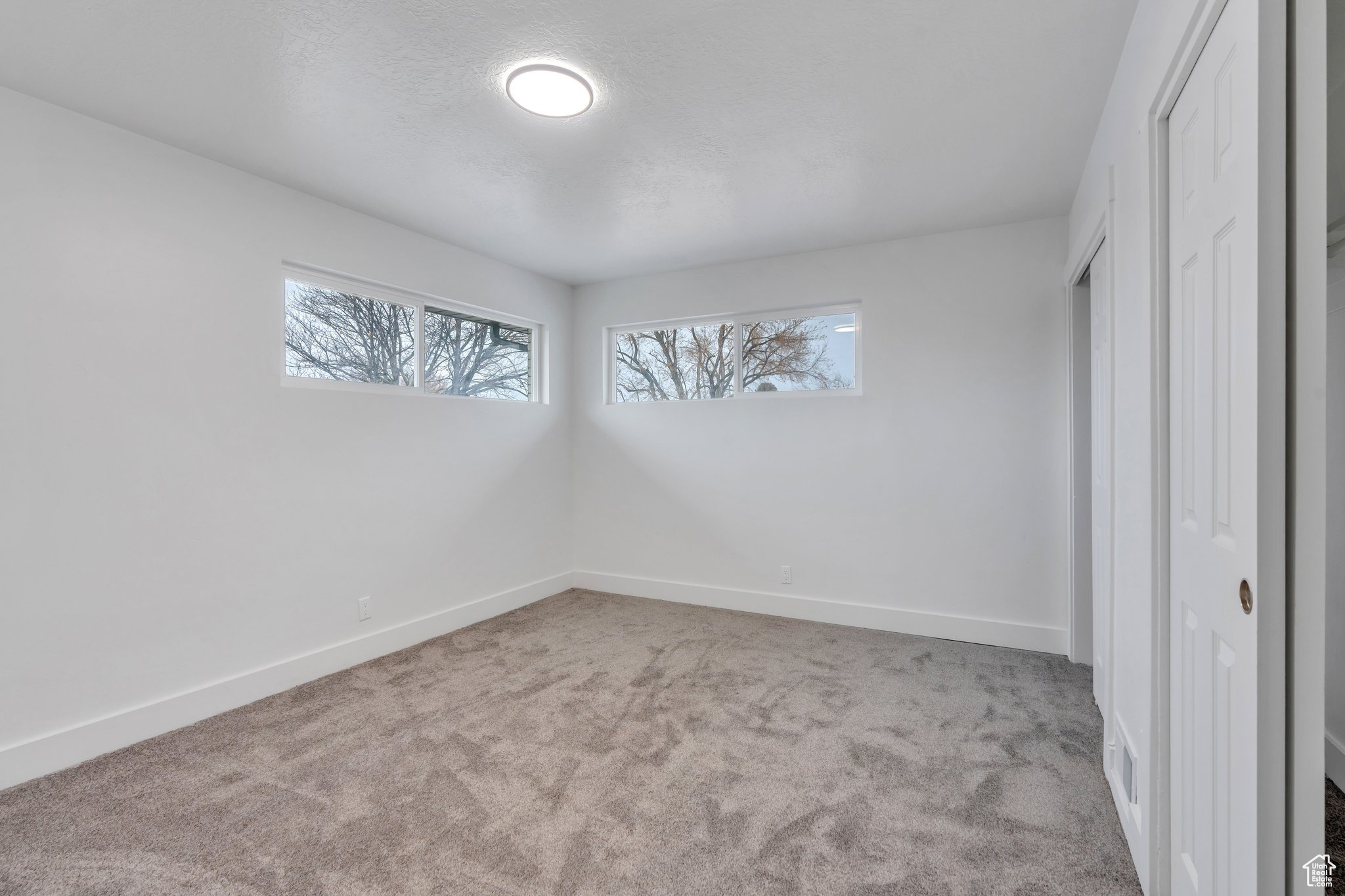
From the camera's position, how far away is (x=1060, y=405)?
3.40m

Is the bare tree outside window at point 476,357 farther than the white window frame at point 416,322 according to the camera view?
Yes

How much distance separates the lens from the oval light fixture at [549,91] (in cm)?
205

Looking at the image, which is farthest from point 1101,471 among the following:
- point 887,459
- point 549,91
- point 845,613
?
point 549,91

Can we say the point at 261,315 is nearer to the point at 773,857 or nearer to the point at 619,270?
the point at 619,270

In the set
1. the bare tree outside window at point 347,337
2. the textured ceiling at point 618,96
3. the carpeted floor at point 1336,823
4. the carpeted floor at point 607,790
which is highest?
the textured ceiling at point 618,96

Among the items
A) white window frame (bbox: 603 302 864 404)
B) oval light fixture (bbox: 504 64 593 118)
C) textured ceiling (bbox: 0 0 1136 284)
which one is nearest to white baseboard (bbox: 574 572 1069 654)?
white window frame (bbox: 603 302 864 404)

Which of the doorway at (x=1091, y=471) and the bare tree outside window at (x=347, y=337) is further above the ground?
the bare tree outside window at (x=347, y=337)

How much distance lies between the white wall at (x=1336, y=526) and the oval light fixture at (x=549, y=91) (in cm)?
212

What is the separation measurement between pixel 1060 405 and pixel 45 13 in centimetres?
452

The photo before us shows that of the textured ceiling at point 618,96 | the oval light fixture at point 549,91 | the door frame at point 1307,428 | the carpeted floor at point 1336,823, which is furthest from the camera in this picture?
the oval light fixture at point 549,91

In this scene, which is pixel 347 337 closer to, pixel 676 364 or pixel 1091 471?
pixel 676 364

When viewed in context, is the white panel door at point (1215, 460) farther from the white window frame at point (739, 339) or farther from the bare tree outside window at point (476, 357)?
the bare tree outside window at point (476, 357)

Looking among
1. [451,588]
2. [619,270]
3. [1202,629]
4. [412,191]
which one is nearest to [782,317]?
[619,270]

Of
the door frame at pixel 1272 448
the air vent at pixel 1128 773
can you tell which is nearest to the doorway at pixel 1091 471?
the air vent at pixel 1128 773
